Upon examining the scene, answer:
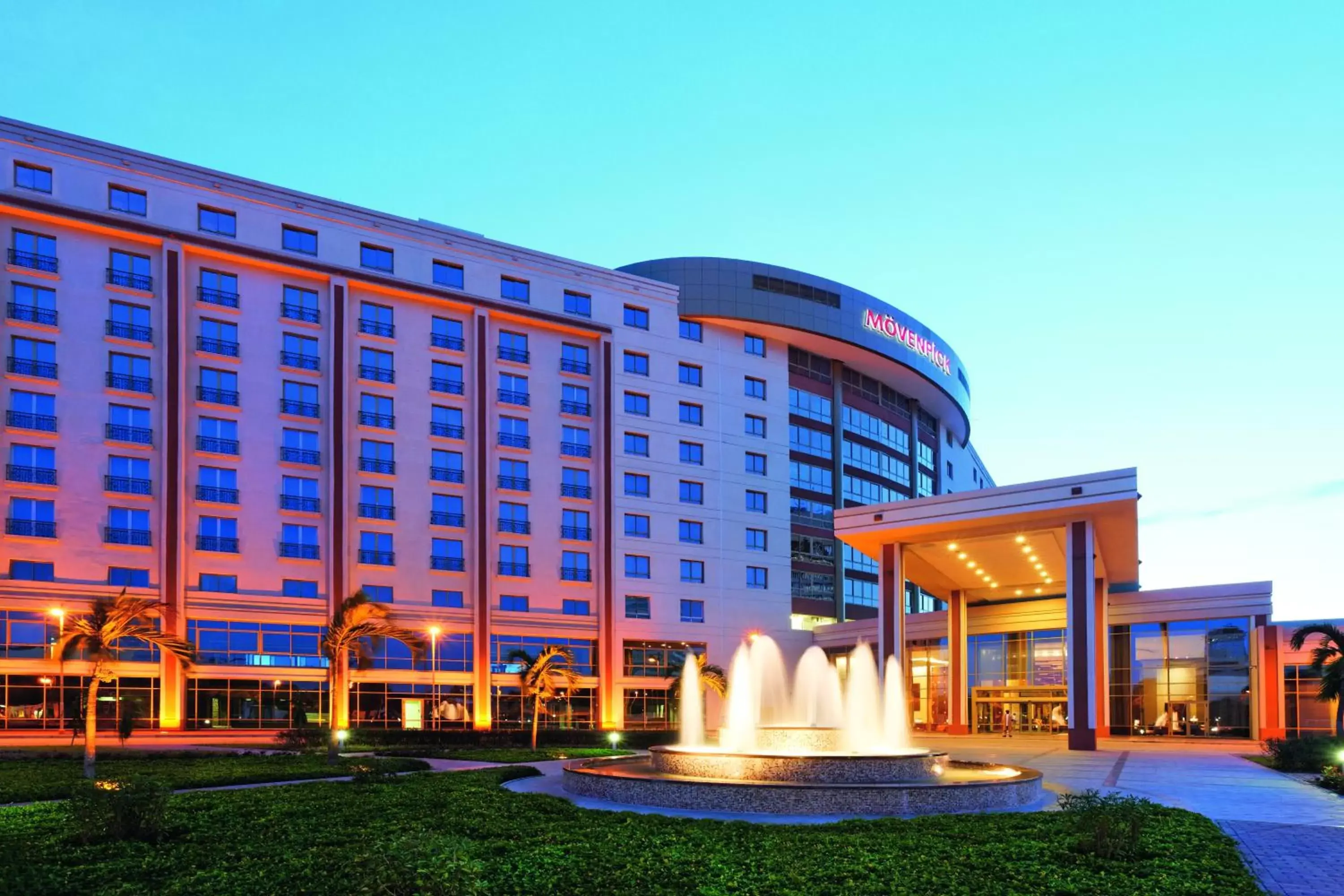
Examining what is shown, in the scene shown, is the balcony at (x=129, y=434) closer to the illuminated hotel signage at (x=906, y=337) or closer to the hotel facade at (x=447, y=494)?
the hotel facade at (x=447, y=494)

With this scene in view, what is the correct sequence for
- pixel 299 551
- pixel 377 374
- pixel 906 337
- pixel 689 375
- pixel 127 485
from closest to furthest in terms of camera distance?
pixel 127 485 → pixel 299 551 → pixel 377 374 → pixel 689 375 → pixel 906 337

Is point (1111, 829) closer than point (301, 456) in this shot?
Yes

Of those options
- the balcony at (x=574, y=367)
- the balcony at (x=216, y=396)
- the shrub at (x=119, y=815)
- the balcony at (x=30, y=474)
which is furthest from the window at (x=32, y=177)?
the shrub at (x=119, y=815)

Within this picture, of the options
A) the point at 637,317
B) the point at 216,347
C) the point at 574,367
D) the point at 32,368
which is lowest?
the point at 32,368

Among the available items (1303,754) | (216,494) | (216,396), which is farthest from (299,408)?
(1303,754)

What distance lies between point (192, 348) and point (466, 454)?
15.6 meters

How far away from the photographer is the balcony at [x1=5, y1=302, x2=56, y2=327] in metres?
50.7

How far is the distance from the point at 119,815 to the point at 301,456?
1690 inches

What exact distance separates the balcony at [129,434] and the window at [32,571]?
6.46m

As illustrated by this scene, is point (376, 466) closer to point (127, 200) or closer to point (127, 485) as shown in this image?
point (127, 485)

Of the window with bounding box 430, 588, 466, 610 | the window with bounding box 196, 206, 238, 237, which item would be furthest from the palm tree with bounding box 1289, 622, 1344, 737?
the window with bounding box 196, 206, 238, 237

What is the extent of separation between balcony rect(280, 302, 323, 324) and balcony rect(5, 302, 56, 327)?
1061 centimetres

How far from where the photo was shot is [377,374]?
6038 cm

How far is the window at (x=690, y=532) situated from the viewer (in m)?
68.9
